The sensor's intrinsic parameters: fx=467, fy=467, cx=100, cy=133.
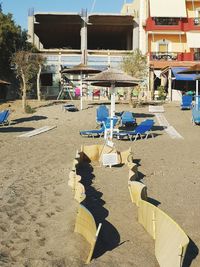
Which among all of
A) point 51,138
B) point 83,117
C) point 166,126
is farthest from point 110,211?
point 83,117

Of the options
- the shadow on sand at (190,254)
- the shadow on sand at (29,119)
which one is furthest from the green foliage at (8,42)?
the shadow on sand at (190,254)

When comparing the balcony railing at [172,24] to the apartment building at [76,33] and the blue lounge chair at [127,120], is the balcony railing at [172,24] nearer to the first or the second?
the apartment building at [76,33]

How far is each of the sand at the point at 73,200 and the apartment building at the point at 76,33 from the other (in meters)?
23.1

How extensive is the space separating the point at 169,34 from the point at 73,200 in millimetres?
32473

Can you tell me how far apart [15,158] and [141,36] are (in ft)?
97.4

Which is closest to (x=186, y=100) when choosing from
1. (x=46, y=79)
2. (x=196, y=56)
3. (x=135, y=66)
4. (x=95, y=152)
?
(x=135, y=66)

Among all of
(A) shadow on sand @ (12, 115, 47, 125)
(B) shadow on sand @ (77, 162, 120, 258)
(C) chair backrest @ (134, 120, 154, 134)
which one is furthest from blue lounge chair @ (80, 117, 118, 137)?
(B) shadow on sand @ (77, 162, 120, 258)

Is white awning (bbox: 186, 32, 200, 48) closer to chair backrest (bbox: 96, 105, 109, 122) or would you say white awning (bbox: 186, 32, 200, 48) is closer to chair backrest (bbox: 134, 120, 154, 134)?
chair backrest (bbox: 96, 105, 109, 122)

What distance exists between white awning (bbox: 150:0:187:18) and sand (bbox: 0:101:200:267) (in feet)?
78.2

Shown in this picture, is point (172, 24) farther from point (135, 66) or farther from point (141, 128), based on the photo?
point (141, 128)

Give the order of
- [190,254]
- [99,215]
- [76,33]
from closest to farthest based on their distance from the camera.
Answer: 1. [190,254]
2. [99,215]
3. [76,33]

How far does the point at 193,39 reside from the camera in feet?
121

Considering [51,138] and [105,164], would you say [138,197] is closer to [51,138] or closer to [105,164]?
[105,164]

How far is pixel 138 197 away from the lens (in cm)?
711
